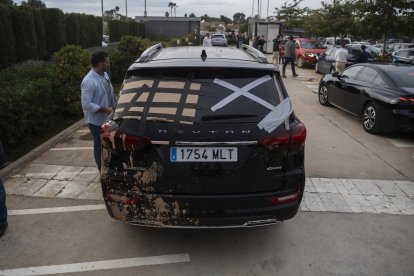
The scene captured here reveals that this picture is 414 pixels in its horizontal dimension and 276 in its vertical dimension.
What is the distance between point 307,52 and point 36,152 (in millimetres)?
18320

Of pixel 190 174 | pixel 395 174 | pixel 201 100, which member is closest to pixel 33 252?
pixel 190 174

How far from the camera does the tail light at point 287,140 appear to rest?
9.95ft

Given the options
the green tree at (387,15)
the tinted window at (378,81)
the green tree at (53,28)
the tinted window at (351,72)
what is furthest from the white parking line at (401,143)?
the green tree at (53,28)

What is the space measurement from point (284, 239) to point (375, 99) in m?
4.96

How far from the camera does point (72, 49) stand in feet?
28.4

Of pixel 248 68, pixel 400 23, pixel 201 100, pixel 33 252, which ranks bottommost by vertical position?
pixel 33 252

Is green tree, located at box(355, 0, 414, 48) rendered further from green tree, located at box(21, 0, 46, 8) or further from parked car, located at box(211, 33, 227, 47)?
parked car, located at box(211, 33, 227, 47)

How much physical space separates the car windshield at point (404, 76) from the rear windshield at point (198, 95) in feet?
17.5

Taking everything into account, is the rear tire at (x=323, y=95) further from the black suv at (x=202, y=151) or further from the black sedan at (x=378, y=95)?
the black suv at (x=202, y=151)

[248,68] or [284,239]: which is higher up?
[248,68]

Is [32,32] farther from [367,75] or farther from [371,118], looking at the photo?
[371,118]

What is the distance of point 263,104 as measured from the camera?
3.18m

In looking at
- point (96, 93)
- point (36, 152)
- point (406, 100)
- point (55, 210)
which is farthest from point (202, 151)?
point (406, 100)

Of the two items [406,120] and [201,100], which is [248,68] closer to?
[201,100]
